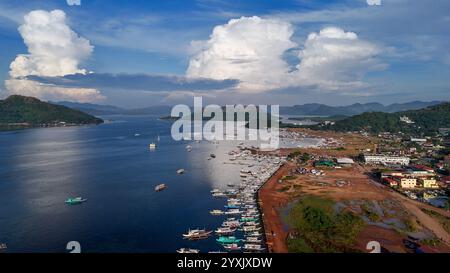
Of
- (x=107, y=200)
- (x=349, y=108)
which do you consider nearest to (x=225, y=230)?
(x=107, y=200)

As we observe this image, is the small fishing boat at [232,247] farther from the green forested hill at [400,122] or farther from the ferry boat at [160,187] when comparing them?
the green forested hill at [400,122]

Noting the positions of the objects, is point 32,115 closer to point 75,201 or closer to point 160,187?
point 160,187

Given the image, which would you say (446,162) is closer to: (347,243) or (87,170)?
(347,243)

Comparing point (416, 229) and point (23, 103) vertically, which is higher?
point (23, 103)

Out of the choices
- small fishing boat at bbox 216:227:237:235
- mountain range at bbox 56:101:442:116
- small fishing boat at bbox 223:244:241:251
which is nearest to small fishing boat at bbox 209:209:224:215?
small fishing boat at bbox 216:227:237:235
